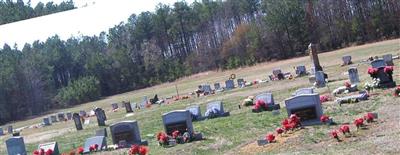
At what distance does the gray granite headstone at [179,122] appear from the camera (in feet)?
60.0

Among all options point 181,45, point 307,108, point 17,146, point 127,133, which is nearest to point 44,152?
point 127,133

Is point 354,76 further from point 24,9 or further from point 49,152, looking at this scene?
point 24,9

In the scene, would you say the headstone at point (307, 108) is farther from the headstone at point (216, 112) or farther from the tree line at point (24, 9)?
the tree line at point (24, 9)

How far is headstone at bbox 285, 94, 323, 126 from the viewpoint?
15984 millimetres

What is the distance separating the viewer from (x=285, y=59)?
71.8 m

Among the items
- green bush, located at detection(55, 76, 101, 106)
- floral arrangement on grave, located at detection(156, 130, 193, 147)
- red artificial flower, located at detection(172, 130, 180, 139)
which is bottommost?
floral arrangement on grave, located at detection(156, 130, 193, 147)

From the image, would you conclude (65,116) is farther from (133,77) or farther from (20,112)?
(133,77)

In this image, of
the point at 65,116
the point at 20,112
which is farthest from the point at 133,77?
the point at 65,116

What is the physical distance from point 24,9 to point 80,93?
7211cm

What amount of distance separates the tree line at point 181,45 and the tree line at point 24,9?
6398 cm

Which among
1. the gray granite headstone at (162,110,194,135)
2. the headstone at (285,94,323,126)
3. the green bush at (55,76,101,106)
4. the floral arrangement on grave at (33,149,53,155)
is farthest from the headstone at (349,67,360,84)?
the green bush at (55,76,101,106)

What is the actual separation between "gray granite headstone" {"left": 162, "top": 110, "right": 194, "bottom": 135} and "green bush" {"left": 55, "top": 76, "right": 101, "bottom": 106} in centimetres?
5725

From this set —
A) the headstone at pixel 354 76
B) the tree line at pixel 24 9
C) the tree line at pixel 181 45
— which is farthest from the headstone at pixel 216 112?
the tree line at pixel 181 45

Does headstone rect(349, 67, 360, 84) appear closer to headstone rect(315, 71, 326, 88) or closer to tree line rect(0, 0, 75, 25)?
headstone rect(315, 71, 326, 88)
